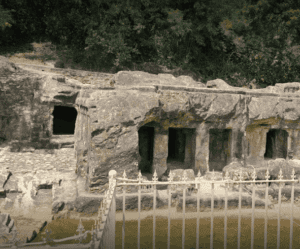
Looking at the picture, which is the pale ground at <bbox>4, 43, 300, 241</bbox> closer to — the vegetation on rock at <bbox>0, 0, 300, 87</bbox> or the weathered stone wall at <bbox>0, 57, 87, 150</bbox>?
the weathered stone wall at <bbox>0, 57, 87, 150</bbox>

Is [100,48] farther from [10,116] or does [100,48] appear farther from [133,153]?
[133,153]

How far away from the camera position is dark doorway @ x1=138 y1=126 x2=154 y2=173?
10359mm

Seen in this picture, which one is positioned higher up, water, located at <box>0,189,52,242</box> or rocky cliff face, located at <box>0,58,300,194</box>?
rocky cliff face, located at <box>0,58,300,194</box>

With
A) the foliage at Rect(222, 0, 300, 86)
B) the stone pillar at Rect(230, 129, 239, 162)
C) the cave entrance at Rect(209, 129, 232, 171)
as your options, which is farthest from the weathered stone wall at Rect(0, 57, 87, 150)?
the foliage at Rect(222, 0, 300, 86)

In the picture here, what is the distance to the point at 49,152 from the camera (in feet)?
39.2

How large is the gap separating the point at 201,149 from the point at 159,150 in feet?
5.69

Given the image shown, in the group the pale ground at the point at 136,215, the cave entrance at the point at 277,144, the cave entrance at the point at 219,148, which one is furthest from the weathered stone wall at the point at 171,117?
the pale ground at the point at 136,215

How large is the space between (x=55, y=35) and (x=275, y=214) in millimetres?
17094

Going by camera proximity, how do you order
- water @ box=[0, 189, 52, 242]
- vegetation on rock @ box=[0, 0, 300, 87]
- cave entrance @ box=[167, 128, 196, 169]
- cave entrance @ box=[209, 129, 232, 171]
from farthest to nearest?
vegetation on rock @ box=[0, 0, 300, 87]
cave entrance @ box=[209, 129, 232, 171]
cave entrance @ box=[167, 128, 196, 169]
water @ box=[0, 189, 52, 242]

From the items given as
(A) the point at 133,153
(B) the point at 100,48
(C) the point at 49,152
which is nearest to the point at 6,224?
(A) the point at 133,153

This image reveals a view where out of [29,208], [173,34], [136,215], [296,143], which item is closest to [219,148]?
[296,143]

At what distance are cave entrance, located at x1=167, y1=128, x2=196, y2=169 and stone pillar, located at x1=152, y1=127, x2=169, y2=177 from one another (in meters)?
1.06

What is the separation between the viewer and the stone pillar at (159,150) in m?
9.56

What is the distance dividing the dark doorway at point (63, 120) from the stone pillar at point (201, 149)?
8687 mm
